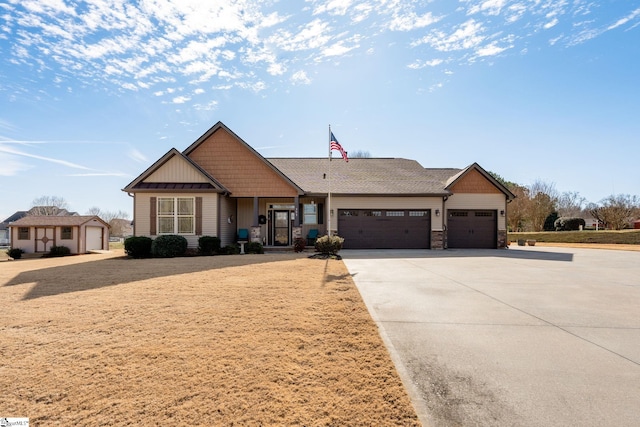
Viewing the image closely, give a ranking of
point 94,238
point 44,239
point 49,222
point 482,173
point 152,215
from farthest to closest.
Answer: point 94,238
point 49,222
point 44,239
point 482,173
point 152,215

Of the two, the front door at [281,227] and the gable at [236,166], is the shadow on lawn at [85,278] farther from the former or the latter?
the front door at [281,227]

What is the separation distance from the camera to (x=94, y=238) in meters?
Result: 26.3

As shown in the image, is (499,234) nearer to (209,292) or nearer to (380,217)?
(380,217)

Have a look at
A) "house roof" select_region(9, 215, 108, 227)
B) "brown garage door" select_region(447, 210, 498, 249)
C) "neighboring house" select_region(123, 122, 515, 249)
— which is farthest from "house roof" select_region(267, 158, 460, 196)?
"house roof" select_region(9, 215, 108, 227)

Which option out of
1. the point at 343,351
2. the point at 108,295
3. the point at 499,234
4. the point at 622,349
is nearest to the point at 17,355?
the point at 108,295

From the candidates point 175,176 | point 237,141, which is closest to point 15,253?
point 175,176

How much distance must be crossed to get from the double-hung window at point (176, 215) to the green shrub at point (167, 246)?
97 centimetres

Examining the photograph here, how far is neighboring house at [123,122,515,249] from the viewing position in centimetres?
1584

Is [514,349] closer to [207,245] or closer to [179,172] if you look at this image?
[207,245]

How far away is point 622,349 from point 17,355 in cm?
748

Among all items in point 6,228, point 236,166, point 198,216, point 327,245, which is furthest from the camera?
point 6,228

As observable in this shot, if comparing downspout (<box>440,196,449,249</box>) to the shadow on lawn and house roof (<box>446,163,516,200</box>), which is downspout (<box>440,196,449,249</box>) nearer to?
house roof (<box>446,163,516,200</box>)

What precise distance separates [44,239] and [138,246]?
602 inches

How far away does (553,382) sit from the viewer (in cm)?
316
